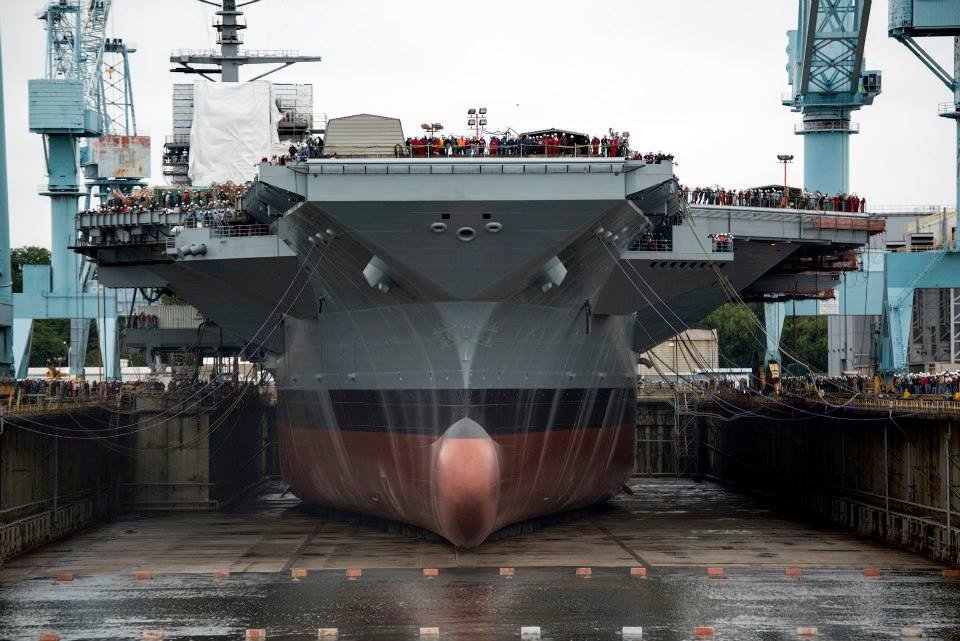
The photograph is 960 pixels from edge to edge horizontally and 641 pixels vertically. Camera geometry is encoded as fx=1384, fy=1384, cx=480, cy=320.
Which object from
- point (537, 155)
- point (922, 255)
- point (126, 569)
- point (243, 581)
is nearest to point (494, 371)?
point (537, 155)

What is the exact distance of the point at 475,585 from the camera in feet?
71.7

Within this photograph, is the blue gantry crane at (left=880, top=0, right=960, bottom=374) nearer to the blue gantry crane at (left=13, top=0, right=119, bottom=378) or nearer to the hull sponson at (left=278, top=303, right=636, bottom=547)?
the hull sponson at (left=278, top=303, right=636, bottom=547)

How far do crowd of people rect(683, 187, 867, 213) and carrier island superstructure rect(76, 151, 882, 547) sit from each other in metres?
1.22

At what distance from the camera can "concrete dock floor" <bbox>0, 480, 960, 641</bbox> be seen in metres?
18.8

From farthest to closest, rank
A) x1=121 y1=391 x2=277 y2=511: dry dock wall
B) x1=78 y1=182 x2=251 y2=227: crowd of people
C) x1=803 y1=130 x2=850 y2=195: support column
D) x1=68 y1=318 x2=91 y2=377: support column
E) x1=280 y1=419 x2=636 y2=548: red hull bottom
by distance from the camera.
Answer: x1=803 y1=130 x2=850 y2=195: support column → x1=68 y1=318 x2=91 y2=377: support column → x1=121 y1=391 x2=277 y2=511: dry dock wall → x1=78 y1=182 x2=251 y2=227: crowd of people → x1=280 y1=419 x2=636 y2=548: red hull bottom

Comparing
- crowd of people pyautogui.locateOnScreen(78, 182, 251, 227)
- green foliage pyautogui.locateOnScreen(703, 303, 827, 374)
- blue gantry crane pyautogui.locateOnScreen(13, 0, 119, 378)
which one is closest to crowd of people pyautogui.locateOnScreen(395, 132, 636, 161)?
crowd of people pyautogui.locateOnScreen(78, 182, 251, 227)

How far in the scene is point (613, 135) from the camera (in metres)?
26.3

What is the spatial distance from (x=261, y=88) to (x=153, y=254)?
11212mm

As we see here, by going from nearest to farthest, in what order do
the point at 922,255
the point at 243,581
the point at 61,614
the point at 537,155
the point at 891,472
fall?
the point at 61,614
the point at 243,581
the point at 537,155
the point at 891,472
the point at 922,255

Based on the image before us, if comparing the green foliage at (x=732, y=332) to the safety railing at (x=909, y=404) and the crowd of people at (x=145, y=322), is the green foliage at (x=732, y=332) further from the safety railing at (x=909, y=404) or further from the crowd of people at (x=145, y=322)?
the safety railing at (x=909, y=404)

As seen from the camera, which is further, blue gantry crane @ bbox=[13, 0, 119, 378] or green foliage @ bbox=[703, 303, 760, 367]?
green foliage @ bbox=[703, 303, 760, 367]

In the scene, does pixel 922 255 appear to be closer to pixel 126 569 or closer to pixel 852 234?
pixel 852 234

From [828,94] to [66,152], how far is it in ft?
99.0

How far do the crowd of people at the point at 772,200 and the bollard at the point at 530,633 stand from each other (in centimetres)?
1620
